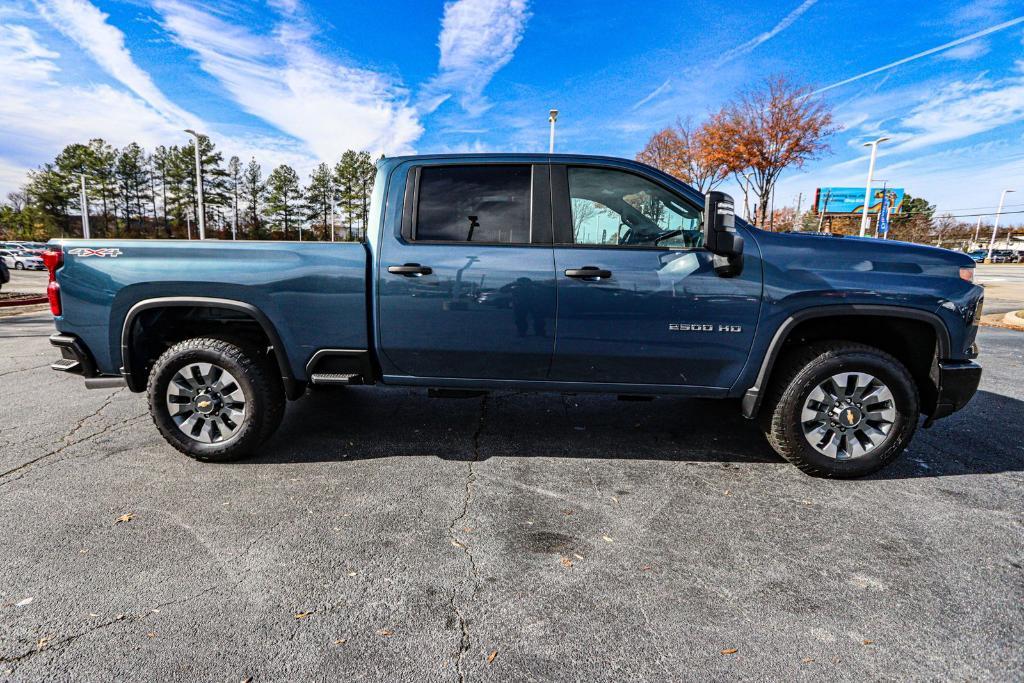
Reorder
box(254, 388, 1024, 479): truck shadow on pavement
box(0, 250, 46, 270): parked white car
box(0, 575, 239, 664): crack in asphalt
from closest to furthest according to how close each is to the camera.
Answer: box(0, 575, 239, 664): crack in asphalt, box(254, 388, 1024, 479): truck shadow on pavement, box(0, 250, 46, 270): parked white car

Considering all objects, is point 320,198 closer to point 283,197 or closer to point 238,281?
point 283,197

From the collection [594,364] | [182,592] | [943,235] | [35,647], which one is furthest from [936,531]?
[943,235]

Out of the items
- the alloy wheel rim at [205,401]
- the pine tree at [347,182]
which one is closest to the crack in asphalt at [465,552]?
the alloy wheel rim at [205,401]

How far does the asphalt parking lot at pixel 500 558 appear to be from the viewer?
188 cm

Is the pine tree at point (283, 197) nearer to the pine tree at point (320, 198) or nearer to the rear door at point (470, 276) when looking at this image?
the pine tree at point (320, 198)

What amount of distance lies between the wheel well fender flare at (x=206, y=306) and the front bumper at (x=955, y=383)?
419cm

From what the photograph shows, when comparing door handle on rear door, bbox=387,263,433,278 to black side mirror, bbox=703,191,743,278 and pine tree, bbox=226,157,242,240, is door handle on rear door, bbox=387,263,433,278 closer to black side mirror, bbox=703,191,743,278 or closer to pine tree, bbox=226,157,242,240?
black side mirror, bbox=703,191,743,278

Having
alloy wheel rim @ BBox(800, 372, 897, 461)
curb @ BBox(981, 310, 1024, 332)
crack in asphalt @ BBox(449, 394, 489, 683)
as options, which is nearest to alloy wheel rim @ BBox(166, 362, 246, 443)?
crack in asphalt @ BBox(449, 394, 489, 683)

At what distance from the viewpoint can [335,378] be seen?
3.41 m

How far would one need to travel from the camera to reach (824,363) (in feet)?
10.6

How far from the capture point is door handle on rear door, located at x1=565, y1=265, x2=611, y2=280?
3176 mm

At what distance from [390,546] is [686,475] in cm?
196

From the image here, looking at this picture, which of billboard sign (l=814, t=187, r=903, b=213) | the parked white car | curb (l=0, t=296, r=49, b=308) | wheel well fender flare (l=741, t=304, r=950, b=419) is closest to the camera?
wheel well fender flare (l=741, t=304, r=950, b=419)

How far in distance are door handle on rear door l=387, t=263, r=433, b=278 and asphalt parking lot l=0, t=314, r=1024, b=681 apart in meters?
1.30
